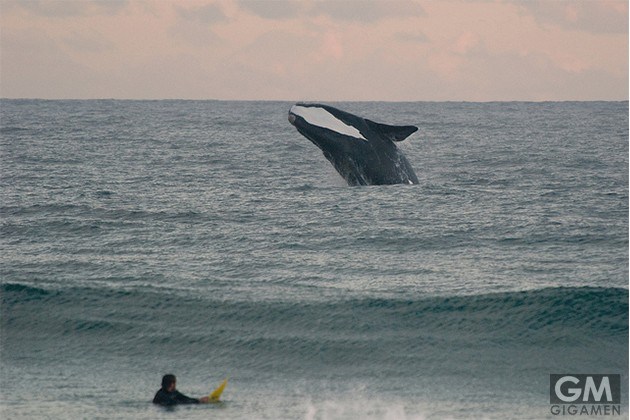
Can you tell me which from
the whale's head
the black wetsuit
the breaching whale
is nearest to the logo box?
the black wetsuit

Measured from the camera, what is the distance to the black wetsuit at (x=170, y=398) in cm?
1669

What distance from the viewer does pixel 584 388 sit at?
1831 cm

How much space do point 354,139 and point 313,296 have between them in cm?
643

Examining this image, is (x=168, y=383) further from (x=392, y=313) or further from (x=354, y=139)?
(x=354, y=139)

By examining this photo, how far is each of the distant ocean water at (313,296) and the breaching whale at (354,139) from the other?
173 cm

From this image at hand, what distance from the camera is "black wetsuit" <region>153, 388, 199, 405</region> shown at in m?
16.7

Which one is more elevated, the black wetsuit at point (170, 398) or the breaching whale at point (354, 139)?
the breaching whale at point (354, 139)

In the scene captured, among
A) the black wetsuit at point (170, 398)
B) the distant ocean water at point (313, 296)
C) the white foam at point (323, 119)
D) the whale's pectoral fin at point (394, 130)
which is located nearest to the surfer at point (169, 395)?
the black wetsuit at point (170, 398)

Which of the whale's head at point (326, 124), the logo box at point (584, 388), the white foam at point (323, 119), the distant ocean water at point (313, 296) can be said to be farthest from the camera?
the white foam at point (323, 119)

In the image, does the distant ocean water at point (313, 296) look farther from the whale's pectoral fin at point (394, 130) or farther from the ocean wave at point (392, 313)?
the whale's pectoral fin at point (394, 130)

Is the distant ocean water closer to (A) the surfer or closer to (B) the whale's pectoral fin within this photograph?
(A) the surfer

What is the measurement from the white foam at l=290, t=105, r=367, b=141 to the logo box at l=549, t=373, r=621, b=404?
11.0 metres

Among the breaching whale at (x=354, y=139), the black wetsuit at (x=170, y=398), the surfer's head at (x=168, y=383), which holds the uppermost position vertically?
the breaching whale at (x=354, y=139)

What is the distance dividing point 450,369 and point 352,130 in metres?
10.3
